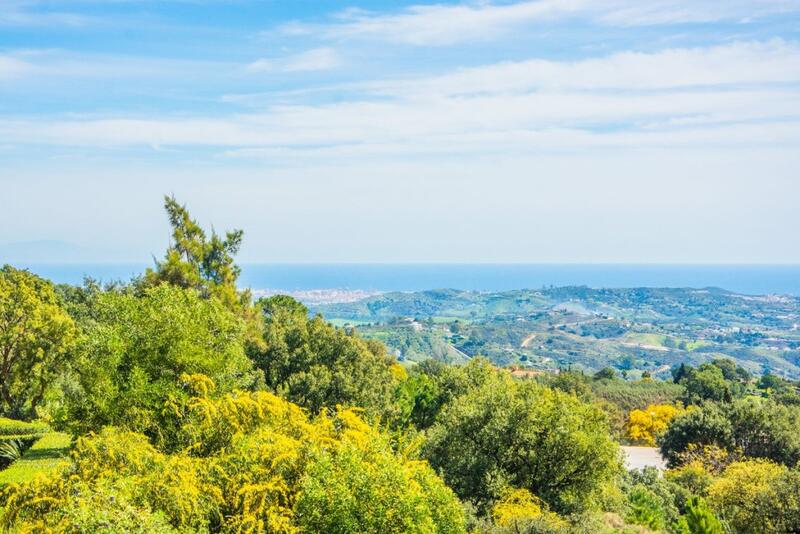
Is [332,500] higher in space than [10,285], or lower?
lower

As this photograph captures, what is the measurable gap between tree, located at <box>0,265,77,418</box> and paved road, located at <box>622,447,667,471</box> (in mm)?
37283

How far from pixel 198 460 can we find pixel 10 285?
19.6m

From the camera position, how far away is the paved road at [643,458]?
4873cm

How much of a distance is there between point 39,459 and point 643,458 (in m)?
44.3

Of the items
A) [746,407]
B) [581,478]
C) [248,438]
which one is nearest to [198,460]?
[248,438]

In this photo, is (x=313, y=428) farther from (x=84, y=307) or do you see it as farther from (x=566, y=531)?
(x=84, y=307)

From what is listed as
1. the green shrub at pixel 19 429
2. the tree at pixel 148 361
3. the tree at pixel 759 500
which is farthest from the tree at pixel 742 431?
the green shrub at pixel 19 429

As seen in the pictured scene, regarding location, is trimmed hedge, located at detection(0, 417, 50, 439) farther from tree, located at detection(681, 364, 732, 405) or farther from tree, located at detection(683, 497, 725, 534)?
tree, located at detection(681, 364, 732, 405)

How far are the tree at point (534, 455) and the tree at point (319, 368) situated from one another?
714cm

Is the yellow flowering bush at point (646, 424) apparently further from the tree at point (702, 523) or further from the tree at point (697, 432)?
the tree at point (702, 523)

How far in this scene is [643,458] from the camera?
175 feet

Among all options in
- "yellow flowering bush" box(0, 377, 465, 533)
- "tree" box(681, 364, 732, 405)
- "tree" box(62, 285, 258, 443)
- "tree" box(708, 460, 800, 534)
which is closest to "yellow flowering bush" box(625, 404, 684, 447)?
"tree" box(681, 364, 732, 405)

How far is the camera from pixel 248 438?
46.7 feet

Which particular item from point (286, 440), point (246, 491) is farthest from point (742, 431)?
point (246, 491)
